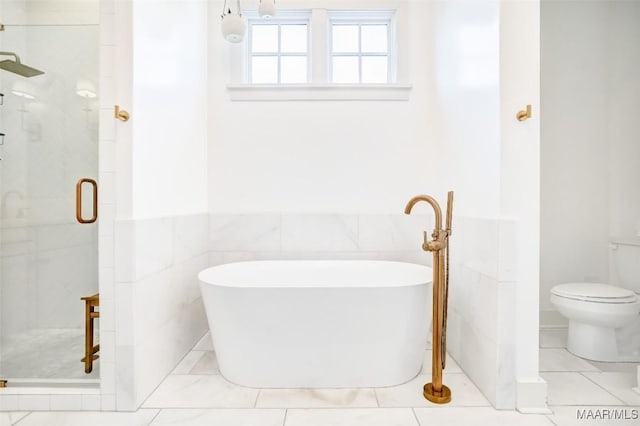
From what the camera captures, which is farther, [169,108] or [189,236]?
[189,236]

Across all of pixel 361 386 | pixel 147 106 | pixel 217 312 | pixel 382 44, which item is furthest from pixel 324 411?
pixel 382 44

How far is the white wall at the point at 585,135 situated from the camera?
8.04 ft

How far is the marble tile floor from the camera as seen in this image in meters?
1.42

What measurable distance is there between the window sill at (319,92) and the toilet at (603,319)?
1747mm

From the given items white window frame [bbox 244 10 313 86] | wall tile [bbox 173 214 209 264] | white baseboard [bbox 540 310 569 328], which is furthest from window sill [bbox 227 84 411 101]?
white baseboard [bbox 540 310 569 328]

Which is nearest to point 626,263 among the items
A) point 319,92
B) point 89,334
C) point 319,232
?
point 319,232

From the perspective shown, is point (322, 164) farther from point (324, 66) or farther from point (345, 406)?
point (345, 406)

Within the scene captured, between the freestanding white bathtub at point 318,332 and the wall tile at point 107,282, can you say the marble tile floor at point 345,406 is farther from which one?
the wall tile at point 107,282

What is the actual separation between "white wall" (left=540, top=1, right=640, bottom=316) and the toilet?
0.33m

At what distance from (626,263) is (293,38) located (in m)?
2.95

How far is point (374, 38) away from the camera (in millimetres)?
2703

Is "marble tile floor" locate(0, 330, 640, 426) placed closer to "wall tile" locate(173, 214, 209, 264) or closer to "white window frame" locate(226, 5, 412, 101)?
"wall tile" locate(173, 214, 209, 264)

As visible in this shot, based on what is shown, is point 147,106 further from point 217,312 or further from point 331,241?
point 331,241

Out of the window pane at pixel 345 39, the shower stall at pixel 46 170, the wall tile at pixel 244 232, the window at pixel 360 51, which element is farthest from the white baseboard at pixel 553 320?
the shower stall at pixel 46 170
